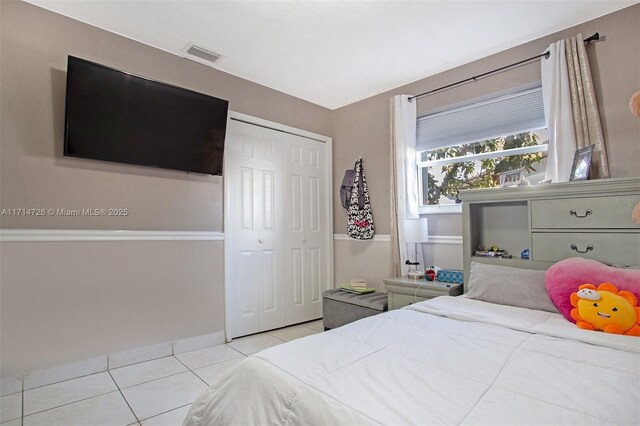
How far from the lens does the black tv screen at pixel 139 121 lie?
7.63 feet

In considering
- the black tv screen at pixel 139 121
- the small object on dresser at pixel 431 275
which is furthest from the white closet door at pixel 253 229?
the small object on dresser at pixel 431 275

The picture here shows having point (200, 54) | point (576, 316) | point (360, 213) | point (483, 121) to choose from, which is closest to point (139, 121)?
point (200, 54)

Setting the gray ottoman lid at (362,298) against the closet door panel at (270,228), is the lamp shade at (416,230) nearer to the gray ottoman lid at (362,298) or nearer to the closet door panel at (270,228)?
the gray ottoman lid at (362,298)

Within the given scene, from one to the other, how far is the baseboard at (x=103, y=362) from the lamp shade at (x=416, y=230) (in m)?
1.98

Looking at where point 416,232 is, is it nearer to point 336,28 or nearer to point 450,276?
point 450,276

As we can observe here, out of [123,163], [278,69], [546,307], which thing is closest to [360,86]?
[278,69]

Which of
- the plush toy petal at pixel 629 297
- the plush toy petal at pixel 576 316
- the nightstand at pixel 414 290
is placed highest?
the plush toy petal at pixel 629 297

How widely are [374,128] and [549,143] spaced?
1.76 m

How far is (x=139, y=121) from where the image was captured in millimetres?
2584

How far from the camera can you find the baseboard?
7.07 ft

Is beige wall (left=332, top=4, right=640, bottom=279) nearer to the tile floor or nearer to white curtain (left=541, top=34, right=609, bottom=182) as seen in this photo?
white curtain (left=541, top=34, right=609, bottom=182)

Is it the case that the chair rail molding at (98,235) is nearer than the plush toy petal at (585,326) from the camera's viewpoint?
No

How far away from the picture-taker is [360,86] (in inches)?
142

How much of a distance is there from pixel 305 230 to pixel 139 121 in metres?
2.02
